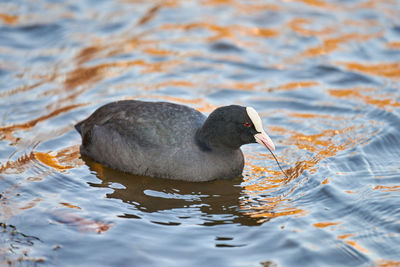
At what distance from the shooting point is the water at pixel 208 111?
5297 millimetres

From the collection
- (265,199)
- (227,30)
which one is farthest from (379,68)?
(265,199)

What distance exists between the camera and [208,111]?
8273 millimetres

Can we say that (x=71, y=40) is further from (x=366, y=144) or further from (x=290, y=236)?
(x=290, y=236)

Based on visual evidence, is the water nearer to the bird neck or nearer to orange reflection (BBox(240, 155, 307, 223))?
orange reflection (BBox(240, 155, 307, 223))

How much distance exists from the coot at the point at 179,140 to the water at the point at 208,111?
0.53ft

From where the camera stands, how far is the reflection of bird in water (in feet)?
19.2

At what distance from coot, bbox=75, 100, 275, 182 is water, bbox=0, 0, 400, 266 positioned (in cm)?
16

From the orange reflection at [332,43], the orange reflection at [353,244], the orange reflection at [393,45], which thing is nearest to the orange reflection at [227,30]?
the orange reflection at [332,43]

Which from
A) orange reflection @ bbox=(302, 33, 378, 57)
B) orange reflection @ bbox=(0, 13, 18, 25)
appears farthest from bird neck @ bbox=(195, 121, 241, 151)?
orange reflection @ bbox=(0, 13, 18, 25)

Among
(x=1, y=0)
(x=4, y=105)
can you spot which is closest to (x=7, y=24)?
(x=1, y=0)

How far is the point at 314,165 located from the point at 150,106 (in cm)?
187

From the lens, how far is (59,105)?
27.6 feet

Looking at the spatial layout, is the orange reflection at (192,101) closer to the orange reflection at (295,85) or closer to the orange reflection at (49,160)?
the orange reflection at (295,85)

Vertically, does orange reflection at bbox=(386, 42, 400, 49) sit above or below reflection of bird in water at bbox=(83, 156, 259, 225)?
above
